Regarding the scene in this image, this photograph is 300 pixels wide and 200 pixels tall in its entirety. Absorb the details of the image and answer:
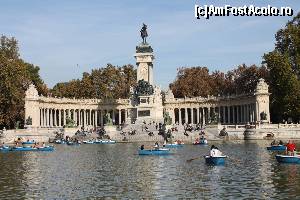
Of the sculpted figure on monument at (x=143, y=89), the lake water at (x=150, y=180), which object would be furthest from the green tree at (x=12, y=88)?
the lake water at (x=150, y=180)

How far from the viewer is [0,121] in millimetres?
102000

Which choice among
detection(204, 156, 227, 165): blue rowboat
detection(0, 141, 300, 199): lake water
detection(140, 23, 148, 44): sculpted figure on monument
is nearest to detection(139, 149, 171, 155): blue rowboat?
detection(0, 141, 300, 199): lake water

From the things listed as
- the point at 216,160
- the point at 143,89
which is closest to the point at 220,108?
the point at 143,89

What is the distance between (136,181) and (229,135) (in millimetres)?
61427

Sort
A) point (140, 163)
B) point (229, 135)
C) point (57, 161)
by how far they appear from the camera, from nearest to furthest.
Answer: point (140, 163) < point (57, 161) < point (229, 135)

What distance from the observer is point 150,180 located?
34.9 meters

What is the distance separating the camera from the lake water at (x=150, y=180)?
96.0ft

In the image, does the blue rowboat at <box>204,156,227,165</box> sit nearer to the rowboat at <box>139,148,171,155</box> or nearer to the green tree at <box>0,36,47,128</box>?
the rowboat at <box>139,148,171,155</box>

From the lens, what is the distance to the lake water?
1152 inches

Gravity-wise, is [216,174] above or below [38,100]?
below

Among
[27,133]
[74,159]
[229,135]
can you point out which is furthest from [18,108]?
[74,159]

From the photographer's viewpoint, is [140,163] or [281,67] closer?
[140,163]

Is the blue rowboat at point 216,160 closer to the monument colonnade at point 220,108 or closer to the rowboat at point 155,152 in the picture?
the rowboat at point 155,152

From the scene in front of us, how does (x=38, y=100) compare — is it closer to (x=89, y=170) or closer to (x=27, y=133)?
(x=27, y=133)
